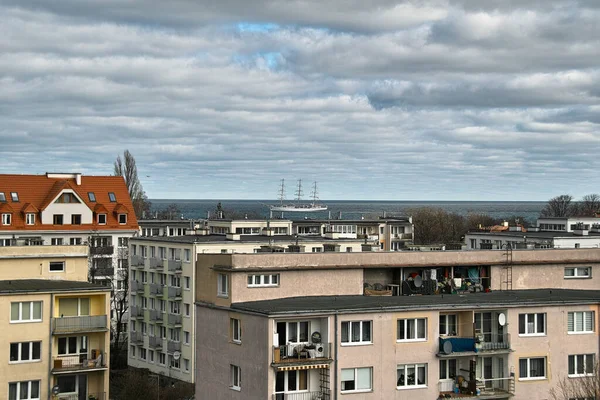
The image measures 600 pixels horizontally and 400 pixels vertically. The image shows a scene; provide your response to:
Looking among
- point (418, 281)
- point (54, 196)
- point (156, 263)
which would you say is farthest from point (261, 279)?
point (54, 196)

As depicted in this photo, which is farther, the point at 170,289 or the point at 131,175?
the point at 131,175

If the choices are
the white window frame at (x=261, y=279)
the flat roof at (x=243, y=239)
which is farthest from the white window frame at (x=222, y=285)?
the flat roof at (x=243, y=239)

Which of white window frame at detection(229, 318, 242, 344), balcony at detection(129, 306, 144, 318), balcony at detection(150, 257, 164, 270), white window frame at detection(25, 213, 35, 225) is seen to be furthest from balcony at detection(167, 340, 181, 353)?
white window frame at detection(229, 318, 242, 344)

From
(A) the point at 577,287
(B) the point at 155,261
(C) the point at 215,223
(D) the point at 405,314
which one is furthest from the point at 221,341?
(C) the point at 215,223

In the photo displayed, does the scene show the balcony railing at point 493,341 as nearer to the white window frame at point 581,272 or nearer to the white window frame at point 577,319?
the white window frame at point 577,319

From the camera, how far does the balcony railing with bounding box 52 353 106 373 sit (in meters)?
56.2

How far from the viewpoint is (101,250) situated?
10112cm

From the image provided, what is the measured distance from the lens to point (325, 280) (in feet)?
164

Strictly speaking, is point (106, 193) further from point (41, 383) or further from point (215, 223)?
point (41, 383)

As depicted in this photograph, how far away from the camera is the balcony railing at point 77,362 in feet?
184

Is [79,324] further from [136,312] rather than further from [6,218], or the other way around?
[6,218]

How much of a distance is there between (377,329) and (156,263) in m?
44.5

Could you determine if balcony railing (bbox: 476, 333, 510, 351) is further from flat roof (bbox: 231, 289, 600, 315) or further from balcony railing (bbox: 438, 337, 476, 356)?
flat roof (bbox: 231, 289, 600, 315)

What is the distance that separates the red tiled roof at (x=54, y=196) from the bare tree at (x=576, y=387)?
64104 mm
